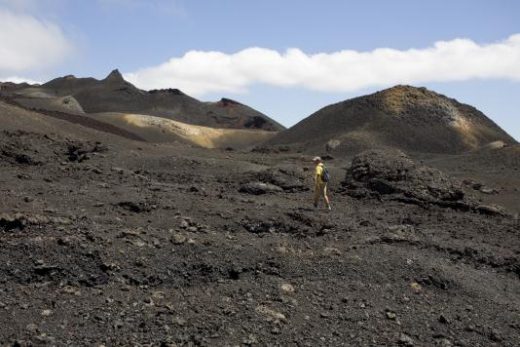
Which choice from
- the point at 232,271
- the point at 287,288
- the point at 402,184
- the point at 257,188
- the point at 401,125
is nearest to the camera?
the point at 287,288

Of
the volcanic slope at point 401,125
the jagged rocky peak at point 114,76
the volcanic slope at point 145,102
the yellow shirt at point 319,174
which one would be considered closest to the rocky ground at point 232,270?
the yellow shirt at point 319,174

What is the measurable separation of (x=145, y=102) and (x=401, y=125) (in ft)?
134

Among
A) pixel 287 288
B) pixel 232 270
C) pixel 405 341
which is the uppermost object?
pixel 232 270

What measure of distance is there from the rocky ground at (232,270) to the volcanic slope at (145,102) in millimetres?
55511

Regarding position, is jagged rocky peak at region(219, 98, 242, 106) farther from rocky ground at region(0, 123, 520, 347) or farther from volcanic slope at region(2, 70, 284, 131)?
rocky ground at region(0, 123, 520, 347)

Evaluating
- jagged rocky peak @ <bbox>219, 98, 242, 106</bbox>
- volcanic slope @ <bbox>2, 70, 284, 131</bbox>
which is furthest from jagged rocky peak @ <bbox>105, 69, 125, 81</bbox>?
jagged rocky peak @ <bbox>219, 98, 242, 106</bbox>

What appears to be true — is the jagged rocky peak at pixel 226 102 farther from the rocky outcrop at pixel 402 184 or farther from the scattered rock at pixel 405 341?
the scattered rock at pixel 405 341

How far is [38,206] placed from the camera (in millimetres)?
9859

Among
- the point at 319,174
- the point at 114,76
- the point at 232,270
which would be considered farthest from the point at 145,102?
the point at 232,270

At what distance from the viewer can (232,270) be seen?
8961 mm

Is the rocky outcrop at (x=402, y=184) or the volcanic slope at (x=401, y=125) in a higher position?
the volcanic slope at (x=401, y=125)

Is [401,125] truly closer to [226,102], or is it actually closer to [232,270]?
[232,270]

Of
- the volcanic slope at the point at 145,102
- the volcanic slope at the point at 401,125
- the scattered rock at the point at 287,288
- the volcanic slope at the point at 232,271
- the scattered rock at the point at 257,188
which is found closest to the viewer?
the volcanic slope at the point at 232,271

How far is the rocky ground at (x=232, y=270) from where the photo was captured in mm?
7258
